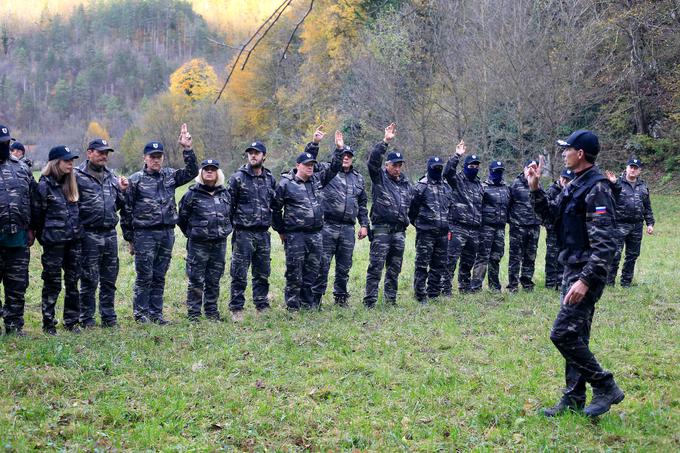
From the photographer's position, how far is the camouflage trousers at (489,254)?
12094 millimetres

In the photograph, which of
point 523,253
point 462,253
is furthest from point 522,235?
point 462,253

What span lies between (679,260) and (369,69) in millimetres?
15958

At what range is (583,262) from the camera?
545 cm

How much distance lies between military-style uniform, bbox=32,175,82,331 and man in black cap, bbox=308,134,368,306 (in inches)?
149

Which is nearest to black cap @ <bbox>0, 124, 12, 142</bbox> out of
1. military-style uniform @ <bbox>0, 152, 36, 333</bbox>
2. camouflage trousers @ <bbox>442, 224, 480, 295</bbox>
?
military-style uniform @ <bbox>0, 152, 36, 333</bbox>

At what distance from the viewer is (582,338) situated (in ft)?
17.9

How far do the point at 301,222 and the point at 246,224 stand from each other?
85 cm

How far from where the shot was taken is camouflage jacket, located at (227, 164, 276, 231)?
9.53 meters

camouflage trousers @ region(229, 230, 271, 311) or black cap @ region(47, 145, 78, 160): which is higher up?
black cap @ region(47, 145, 78, 160)

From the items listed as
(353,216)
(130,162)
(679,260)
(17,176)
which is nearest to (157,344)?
(17,176)

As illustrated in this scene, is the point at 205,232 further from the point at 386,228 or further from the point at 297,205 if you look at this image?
the point at 386,228

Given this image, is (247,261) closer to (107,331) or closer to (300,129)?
(107,331)

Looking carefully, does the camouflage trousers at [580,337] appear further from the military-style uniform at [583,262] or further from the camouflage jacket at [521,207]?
the camouflage jacket at [521,207]

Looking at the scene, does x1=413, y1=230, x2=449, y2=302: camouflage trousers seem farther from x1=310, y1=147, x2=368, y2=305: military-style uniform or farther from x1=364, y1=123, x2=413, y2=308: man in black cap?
x1=310, y1=147, x2=368, y2=305: military-style uniform
